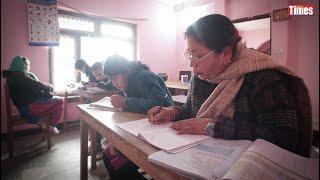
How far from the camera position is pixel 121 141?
86 centimetres

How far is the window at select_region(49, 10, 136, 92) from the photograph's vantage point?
12.9ft

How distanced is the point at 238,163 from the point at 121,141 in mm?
474

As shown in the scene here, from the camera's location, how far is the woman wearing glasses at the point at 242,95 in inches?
29.2

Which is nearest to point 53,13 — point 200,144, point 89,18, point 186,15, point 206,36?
point 89,18

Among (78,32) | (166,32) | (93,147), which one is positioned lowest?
(93,147)

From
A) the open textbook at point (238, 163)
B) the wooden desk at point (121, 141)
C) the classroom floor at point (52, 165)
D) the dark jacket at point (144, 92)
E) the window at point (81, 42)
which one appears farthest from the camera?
the window at point (81, 42)

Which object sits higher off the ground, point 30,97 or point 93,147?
point 30,97

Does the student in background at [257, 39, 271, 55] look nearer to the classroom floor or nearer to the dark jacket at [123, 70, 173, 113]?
the dark jacket at [123, 70, 173, 113]

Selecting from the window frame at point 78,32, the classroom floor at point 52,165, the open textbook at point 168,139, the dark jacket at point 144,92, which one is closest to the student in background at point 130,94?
the dark jacket at point 144,92

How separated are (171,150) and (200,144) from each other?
106mm

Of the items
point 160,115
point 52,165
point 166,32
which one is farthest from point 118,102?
point 166,32

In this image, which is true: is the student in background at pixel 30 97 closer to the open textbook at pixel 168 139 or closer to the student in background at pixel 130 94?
the student in background at pixel 130 94

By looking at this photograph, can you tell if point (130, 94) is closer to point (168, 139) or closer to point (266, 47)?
point (168, 139)

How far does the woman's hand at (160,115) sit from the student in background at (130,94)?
25 centimetres
